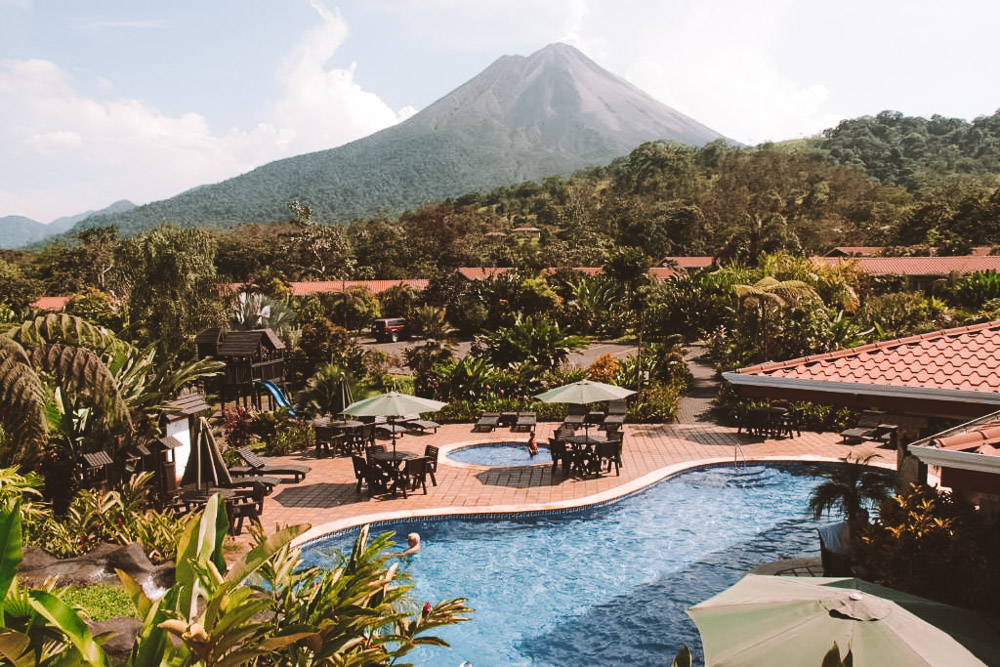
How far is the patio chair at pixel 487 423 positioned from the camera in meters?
18.7

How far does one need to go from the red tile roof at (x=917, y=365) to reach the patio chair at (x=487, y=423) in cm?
1091

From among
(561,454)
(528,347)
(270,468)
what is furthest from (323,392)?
(561,454)

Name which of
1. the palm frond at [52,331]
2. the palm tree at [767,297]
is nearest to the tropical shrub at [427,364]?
the palm tree at [767,297]

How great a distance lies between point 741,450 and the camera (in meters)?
16.2

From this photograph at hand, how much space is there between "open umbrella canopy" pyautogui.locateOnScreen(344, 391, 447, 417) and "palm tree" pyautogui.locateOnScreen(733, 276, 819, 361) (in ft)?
35.1

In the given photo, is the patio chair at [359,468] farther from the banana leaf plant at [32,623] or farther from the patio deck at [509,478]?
the banana leaf plant at [32,623]

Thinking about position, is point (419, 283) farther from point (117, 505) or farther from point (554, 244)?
point (117, 505)

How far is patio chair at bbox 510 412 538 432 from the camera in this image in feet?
58.8

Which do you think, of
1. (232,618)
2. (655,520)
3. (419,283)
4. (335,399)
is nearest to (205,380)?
(335,399)

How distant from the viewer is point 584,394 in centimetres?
1517

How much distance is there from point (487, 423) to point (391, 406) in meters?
5.45

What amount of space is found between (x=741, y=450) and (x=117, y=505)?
13.0 meters

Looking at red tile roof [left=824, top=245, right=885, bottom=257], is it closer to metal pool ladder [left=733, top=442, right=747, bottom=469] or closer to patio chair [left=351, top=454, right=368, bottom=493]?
metal pool ladder [left=733, top=442, right=747, bottom=469]

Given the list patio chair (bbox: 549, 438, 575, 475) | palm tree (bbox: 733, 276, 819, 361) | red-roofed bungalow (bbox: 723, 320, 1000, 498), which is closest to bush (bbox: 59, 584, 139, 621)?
red-roofed bungalow (bbox: 723, 320, 1000, 498)
